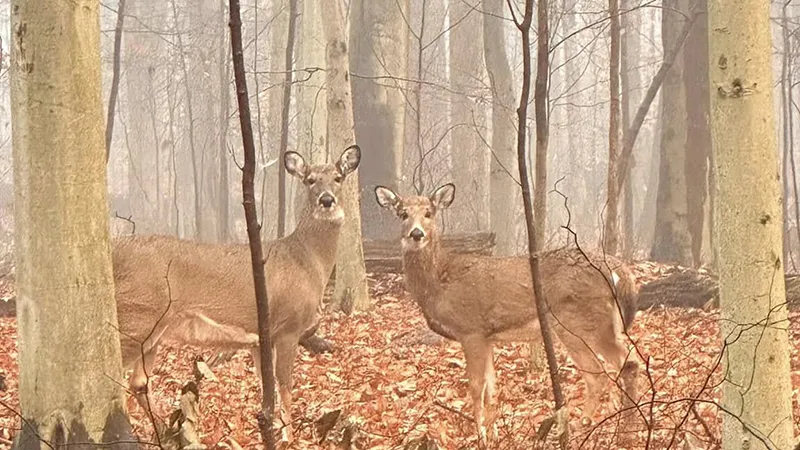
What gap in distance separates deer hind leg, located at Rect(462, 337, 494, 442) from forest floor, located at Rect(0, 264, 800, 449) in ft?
0.60

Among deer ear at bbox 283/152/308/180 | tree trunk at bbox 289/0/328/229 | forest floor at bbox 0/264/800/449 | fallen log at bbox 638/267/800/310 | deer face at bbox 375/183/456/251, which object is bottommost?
forest floor at bbox 0/264/800/449

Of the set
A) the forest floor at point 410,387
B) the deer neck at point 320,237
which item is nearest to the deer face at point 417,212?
the deer neck at point 320,237

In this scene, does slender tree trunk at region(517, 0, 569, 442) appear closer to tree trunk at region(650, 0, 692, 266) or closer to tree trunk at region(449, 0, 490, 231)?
tree trunk at region(650, 0, 692, 266)

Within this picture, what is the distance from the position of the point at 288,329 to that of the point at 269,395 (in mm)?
3803

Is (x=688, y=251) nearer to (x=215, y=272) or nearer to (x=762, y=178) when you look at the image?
(x=215, y=272)

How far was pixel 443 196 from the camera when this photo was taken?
898 centimetres

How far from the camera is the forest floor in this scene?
6.91 metres

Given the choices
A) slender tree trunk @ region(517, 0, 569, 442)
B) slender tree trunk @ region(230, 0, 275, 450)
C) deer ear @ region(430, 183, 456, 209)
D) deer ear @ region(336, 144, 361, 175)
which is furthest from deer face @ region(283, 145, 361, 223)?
slender tree trunk @ region(230, 0, 275, 450)

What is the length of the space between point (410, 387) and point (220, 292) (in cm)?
190

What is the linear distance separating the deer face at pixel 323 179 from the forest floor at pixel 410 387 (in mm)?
1528

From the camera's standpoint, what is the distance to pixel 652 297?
1227 cm

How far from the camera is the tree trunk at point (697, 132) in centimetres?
1733

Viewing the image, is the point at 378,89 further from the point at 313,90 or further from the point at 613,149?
the point at 613,149

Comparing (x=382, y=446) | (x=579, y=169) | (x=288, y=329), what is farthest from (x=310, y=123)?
(x=579, y=169)
